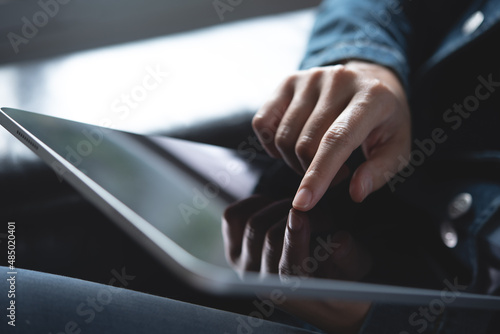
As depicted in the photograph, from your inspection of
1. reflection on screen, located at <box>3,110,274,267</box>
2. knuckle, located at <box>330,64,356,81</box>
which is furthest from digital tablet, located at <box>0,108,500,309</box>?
knuckle, located at <box>330,64,356,81</box>

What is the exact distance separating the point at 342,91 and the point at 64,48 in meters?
0.50

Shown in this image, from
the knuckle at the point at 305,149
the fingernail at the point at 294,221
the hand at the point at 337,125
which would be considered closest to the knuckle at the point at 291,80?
the hand at the point at 337,125

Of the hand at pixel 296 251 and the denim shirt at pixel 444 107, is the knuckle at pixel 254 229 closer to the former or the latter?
the hand at pixel 296 251

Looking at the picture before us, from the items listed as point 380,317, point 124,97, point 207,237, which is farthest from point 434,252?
point 124,97

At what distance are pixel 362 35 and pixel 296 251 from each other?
0.40 metres

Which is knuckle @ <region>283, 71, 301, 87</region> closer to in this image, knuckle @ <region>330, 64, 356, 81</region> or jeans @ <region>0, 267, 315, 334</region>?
knuckle @ <region>330, 64, 356, 81</region>

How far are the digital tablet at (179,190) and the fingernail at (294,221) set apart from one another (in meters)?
0.03

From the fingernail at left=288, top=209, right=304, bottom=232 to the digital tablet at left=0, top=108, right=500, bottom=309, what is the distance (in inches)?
1.3

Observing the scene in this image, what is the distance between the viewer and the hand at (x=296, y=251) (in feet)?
0.87

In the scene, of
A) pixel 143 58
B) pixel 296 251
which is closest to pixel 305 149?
pixel 296 251

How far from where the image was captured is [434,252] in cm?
38

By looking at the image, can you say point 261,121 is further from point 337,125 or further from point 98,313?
point 98,313

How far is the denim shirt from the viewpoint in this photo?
0.35 metres

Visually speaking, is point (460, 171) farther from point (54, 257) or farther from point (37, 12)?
point (37, 12)
